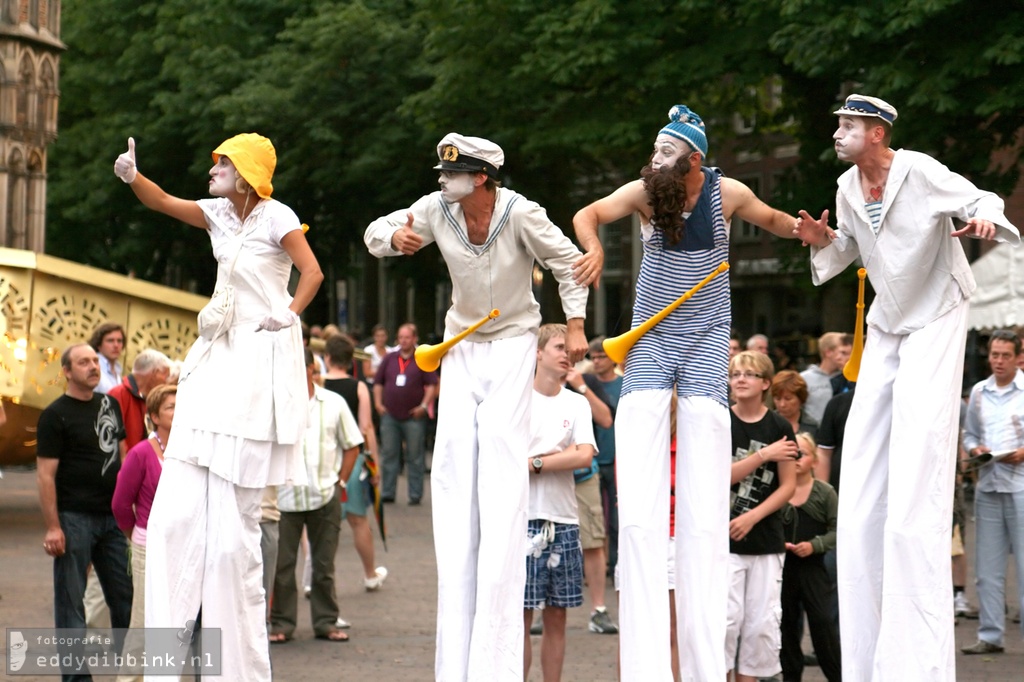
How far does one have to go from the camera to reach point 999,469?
1123 cm

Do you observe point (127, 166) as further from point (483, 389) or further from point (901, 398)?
point (901, 398)

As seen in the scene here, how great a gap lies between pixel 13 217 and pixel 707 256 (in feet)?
76.8

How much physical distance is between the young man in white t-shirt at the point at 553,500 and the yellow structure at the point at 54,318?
8556mm

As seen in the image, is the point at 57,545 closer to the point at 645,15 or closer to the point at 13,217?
the point at 645,15

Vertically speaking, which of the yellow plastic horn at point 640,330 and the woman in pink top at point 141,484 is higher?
the yellow plastic horn at point 640,330

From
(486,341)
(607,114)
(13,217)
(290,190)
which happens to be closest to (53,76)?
(13,217)

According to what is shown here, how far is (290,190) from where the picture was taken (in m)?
32.2

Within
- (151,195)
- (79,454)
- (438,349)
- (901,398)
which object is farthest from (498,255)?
(79,454)

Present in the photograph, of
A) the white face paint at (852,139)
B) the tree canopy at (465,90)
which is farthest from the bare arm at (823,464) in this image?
the tree canopy at (465,90)

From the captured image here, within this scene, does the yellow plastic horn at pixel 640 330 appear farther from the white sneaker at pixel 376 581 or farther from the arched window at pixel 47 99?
the arched window at pixel 47 99

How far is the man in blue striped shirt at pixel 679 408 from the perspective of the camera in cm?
659

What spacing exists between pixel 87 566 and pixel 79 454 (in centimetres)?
65

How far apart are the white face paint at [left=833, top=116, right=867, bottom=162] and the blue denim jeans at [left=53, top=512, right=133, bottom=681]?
16.1 ft

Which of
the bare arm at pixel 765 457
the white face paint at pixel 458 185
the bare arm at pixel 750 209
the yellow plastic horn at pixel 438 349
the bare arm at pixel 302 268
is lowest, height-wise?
the bare arm at pixel 765 457
